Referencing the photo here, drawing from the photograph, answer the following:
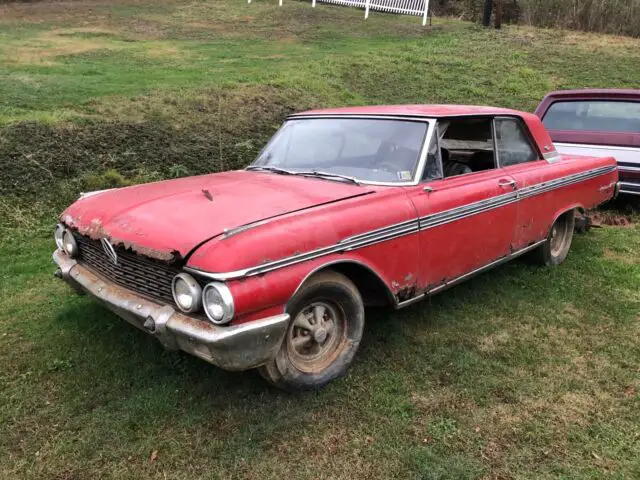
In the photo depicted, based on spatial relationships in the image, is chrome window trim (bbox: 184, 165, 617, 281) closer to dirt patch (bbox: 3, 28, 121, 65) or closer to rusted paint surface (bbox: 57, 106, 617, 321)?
rusted paint surface (bbox: 57, 106, 617, 321)

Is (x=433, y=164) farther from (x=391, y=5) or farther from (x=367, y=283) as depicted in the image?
(x=391, y=5)

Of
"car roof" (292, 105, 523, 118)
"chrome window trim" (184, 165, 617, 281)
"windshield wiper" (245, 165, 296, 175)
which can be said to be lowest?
"chrome window trim" (184, 165, 617, 281)

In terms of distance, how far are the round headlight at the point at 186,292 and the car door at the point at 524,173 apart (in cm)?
278

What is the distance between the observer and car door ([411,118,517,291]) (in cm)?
362

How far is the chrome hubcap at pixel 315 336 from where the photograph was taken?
3.10 metres

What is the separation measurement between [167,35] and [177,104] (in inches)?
327

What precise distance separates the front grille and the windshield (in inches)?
53.5

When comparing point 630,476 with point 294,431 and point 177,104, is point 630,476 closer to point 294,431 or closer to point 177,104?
point 294,431

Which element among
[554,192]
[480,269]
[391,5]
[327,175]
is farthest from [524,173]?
[391,5]

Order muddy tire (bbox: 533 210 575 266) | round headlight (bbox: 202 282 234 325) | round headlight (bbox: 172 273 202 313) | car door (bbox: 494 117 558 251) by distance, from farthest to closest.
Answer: muddy tire (bbox: 533 210 575 266) → car door (bbox: 494 117 558 251) → round headlight (bbox: 172 273 202 313) → round headlight (bbox: 202 282 234 325)

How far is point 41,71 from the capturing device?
33.5 feet

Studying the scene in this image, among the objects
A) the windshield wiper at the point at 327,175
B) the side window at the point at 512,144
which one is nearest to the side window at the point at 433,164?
the windshield wiper at the point at 327,175

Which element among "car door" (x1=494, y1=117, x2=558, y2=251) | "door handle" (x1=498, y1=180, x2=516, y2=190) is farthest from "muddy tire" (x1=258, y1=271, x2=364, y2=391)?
"car door" (x1=494, y1=117, x2=558, y2=251)

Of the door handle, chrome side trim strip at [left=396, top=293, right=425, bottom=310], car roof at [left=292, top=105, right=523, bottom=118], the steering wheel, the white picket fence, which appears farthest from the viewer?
the white picket fence
